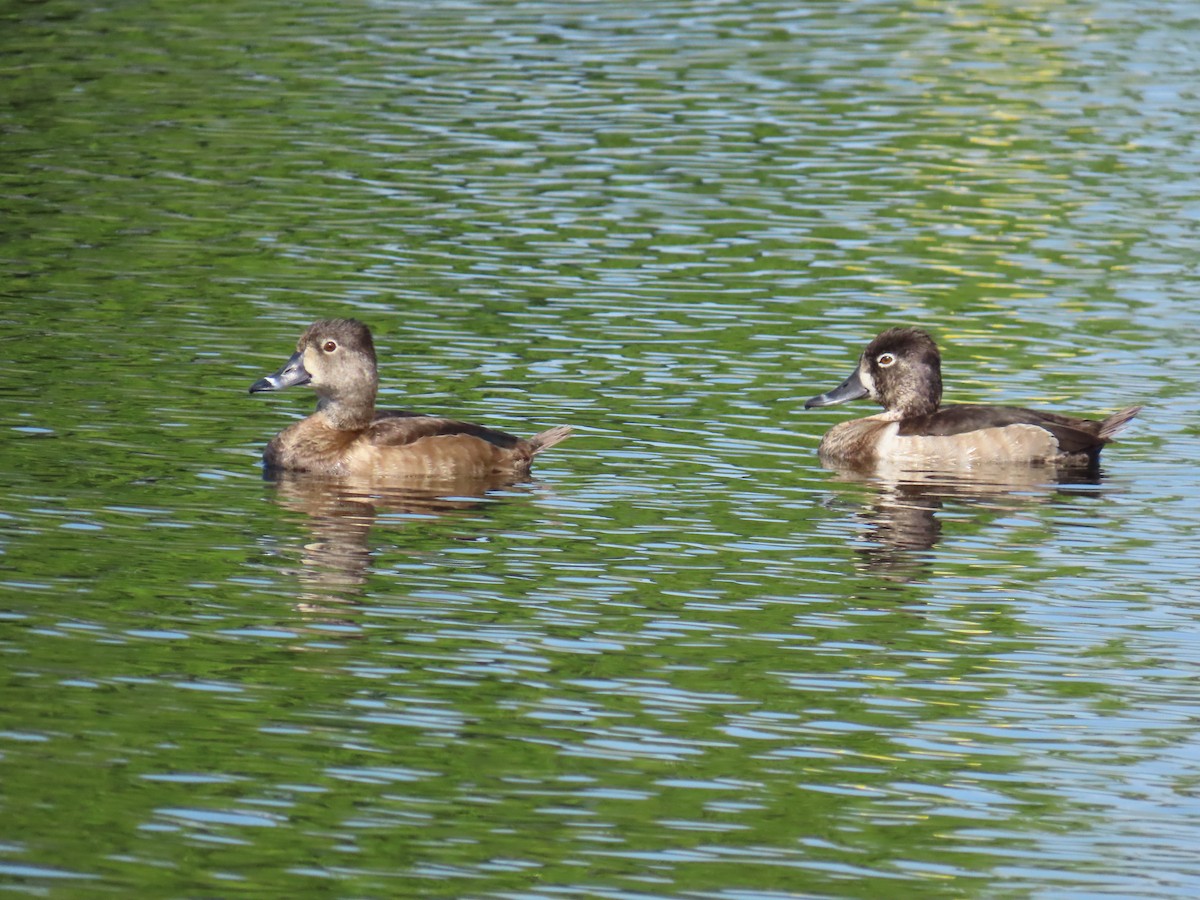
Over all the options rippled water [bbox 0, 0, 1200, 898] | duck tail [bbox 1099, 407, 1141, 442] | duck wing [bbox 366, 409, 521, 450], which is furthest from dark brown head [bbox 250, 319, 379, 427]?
duck tail [bbox 1099, 407, 1141, 442]

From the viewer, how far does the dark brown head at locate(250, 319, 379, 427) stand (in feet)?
58.0

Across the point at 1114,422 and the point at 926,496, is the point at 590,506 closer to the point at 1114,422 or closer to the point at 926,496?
the point at 926,496

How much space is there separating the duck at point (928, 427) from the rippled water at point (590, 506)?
12.8 inches

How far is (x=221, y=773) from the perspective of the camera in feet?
34.5

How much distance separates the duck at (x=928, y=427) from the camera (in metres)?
18.2

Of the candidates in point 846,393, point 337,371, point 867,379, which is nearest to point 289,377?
point 337,371

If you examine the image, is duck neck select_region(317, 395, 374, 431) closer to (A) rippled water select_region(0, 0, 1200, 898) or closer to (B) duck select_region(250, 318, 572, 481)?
(B) duck select_region(250, 318, 572, 481)

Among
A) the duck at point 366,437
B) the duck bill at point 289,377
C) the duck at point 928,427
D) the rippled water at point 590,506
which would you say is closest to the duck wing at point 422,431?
the duck at point 366,437

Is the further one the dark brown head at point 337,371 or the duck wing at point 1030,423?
the duck wing at point 1030,423

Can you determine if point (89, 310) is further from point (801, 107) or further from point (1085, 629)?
point (801, 107)

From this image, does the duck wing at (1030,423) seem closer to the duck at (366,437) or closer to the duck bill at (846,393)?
the duck bill at (846,393)

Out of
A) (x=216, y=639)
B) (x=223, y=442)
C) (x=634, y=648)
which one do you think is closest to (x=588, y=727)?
(x=634, y=648)

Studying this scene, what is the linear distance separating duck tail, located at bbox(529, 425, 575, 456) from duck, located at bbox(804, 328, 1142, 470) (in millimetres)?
2294

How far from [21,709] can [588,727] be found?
2.70 metres
